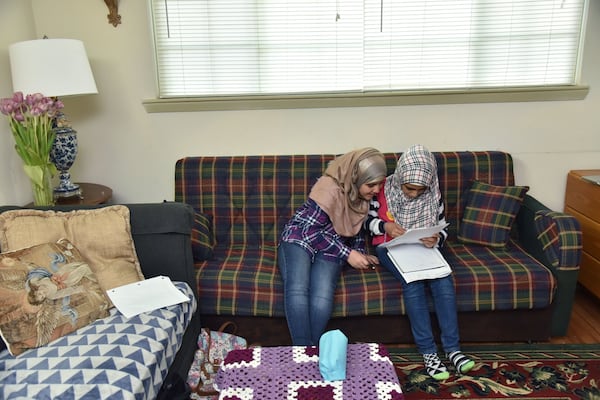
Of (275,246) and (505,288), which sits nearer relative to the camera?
(505,288)

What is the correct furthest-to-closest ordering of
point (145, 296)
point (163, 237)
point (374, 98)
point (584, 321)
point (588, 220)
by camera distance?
1. point (374, 98)
2. point (588, 220)
3. point (584, 321)
4. point (163, 237)
5. point (145, 296)

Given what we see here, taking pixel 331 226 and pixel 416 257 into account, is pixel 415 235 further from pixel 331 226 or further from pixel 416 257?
pixel 331 226

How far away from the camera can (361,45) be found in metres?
2.70

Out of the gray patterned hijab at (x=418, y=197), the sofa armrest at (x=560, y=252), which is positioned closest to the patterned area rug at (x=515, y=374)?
the sofa armrest at (x=560, y=252)

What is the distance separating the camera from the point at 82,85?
2357mm

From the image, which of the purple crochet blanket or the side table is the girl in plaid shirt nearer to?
the purple crochet blanket

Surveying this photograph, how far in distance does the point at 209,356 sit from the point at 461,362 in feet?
3.53

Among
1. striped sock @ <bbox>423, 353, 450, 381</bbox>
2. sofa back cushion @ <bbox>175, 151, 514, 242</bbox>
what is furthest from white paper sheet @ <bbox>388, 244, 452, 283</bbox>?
sofa back cushion @ <bbox>175, 151, 514, 242</bbox>

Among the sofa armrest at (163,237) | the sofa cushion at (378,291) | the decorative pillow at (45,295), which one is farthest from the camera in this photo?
the sofa cushion at (378,291)

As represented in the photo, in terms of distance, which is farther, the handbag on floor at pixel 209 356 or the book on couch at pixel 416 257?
the book on couch at pixel 416 257

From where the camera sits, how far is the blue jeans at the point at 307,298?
207 centimetres

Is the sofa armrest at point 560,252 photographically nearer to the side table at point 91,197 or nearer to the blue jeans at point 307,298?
the blue jeans at point 307,298

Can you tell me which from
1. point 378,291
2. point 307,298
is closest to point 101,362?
point 307,298

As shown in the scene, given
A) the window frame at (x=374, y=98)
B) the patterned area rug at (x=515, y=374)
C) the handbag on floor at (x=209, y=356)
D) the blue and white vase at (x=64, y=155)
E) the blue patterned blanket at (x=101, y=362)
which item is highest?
the window frame at (x=374, y=98)
